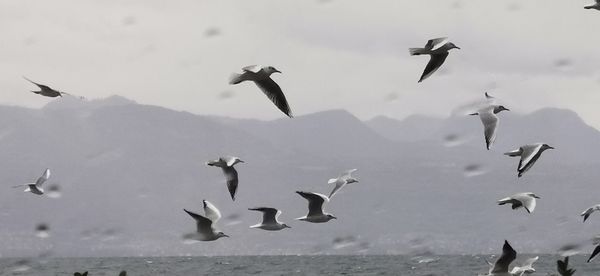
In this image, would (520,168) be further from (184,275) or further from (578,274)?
(184,275)

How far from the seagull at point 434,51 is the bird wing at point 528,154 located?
205 cm

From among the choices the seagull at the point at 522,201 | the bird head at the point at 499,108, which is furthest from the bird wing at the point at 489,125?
the seagull at the point at 522,201

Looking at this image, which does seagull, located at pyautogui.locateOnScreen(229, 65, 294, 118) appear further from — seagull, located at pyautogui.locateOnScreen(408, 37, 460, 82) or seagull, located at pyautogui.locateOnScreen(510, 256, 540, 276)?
seagull, located at pyautogui.locateOnScreen(510, 256, 540, 276)

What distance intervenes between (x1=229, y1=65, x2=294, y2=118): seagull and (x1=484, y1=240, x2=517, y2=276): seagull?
407 centimetres

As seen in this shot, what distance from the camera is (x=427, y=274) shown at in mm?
143500

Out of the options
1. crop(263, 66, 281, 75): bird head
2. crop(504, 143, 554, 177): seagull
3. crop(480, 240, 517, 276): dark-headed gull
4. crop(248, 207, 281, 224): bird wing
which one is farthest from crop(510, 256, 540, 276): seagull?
crop(248, 207, 281, 224): bird wing

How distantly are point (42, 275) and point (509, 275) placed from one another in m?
141

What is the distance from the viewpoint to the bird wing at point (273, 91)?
17.6 meters

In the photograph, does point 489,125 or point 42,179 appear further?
point 42,179

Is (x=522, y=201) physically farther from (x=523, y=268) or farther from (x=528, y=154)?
(x=523, y=268)

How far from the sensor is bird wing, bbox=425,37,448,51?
17.0m

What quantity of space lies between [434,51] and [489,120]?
1.71 meters

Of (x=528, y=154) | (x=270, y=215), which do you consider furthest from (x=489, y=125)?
(x=270, y=215)

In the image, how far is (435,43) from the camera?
675 inches
